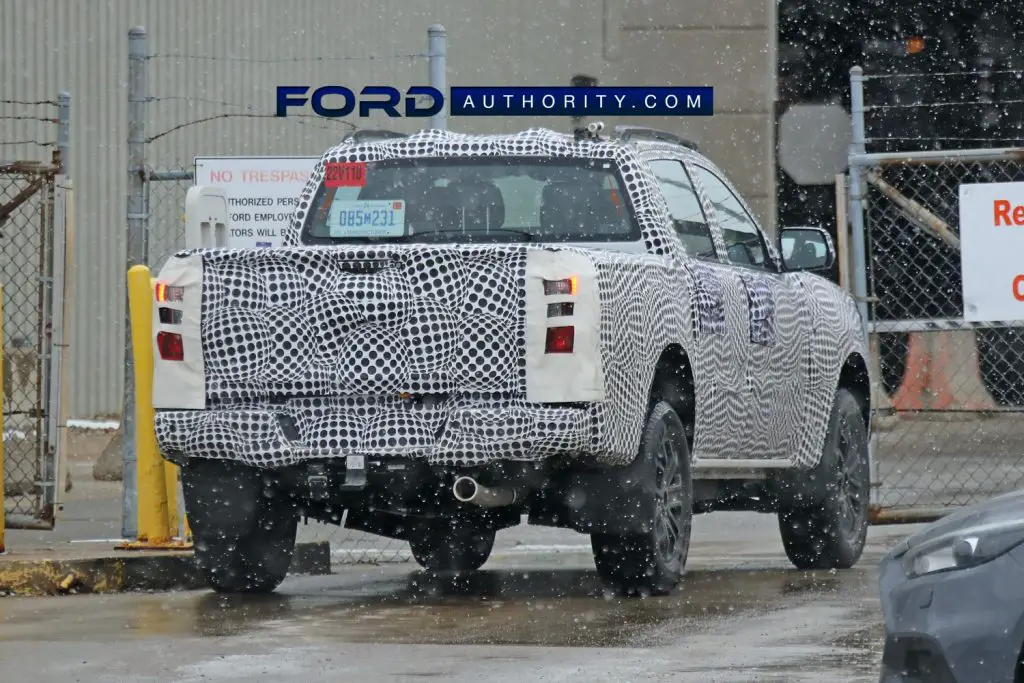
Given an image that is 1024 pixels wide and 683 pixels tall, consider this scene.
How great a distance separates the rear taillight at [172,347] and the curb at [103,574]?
1.45 meters

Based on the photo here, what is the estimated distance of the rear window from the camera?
31.2 feet

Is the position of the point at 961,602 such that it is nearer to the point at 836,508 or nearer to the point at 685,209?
the point at 685,209

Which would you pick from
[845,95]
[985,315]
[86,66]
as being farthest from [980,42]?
[985,315]

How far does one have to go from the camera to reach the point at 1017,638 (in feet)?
16.0

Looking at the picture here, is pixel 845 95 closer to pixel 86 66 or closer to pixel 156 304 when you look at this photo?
pixel 86 66

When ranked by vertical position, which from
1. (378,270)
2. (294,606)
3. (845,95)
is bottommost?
(294,606)

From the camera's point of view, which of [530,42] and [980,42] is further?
[980,42]

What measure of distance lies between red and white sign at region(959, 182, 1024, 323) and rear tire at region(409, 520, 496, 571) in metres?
2.92

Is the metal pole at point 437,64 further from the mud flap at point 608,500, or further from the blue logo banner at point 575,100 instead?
the blue logo banner at point 575,100

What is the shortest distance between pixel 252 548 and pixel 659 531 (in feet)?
5.73

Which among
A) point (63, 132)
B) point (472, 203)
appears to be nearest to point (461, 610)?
point (472, 203)

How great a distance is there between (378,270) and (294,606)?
1474 mm

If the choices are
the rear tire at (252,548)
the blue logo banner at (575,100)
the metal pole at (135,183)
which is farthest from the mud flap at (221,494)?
the blue logo banner at (575,100)

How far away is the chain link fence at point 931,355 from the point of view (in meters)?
12.3
